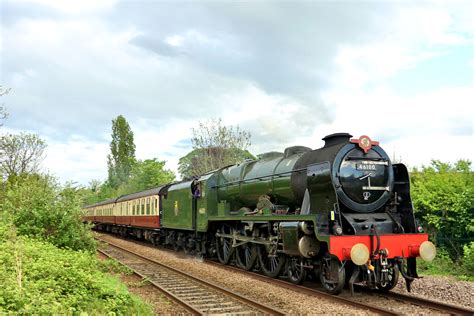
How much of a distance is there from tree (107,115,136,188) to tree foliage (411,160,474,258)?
57275 mm

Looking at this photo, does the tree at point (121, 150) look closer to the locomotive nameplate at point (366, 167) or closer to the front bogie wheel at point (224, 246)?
the front bogie wheel at point (224, 246)

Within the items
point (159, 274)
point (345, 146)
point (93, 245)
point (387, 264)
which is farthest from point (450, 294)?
point (93, 245)

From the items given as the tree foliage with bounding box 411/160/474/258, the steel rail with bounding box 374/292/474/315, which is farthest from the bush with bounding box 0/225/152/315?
the tree foliage with bounding box 411/160/474/258

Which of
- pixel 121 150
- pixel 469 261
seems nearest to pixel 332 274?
pixel 469 261

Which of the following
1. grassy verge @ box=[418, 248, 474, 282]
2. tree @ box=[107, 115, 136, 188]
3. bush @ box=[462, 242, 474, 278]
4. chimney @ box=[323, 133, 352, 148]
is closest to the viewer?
chimney @ box=[323, 133, 352, 148]

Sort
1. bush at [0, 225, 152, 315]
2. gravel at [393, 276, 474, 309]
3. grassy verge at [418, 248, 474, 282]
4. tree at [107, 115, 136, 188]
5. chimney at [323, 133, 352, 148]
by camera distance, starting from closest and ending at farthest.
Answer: bush at [0, 225, 152, 315] < gravel at [393, 276, 474, 309] < chimney at [323, 133, 352, 148] < grassy verge at [418, 248, 474, 282] < tree at [107, 115, 136, 188]

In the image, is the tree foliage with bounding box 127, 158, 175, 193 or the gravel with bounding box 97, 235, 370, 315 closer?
the gravel with bounding box 97, 235, 370, 315

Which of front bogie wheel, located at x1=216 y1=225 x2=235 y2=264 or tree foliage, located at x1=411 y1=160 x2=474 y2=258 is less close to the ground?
tree foliage, located at x1=411 y1=160 x2=474 y2=258

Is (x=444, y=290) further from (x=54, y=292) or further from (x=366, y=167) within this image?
(x=54, y=292)

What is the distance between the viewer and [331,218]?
8.72 metres

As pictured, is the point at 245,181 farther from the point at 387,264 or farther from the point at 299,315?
the point at 299,315

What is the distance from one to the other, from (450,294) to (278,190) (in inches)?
178

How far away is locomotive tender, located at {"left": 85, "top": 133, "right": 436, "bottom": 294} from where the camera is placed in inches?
339

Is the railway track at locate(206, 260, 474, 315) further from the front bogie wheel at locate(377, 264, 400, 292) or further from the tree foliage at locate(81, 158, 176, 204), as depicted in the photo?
the tree foliage at locate(81, 158, 176, 204)
